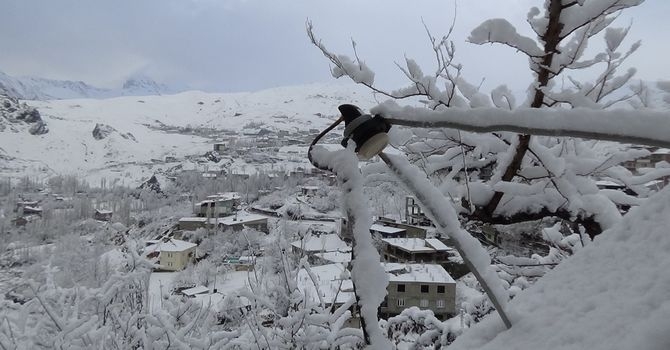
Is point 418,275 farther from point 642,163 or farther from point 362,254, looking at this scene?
point 362,254

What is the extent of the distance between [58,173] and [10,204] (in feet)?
87.2

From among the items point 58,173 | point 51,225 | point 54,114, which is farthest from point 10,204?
point 54,114

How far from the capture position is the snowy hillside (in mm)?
75812

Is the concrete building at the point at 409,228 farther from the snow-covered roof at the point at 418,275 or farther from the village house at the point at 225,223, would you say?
the village house at the point at 225,223

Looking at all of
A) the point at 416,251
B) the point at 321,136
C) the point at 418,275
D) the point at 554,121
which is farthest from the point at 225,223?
the point at 554,121

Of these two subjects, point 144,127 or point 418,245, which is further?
point 144,127

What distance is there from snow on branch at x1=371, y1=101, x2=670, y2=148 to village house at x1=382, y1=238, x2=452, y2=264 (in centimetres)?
1674

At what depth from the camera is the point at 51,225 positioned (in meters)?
38.5

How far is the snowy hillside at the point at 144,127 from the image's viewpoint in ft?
249

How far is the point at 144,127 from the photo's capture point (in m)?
108

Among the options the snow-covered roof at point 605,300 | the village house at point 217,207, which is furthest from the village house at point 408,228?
the snow-covered roof at point 605,300

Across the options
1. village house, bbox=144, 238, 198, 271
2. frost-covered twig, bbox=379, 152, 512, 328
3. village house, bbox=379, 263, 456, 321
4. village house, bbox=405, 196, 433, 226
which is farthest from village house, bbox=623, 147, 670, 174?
village house, bbox=144, 238, 198, 271

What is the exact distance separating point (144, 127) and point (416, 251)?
107096 millimetres

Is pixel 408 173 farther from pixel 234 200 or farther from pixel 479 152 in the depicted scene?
pixel 234 200
